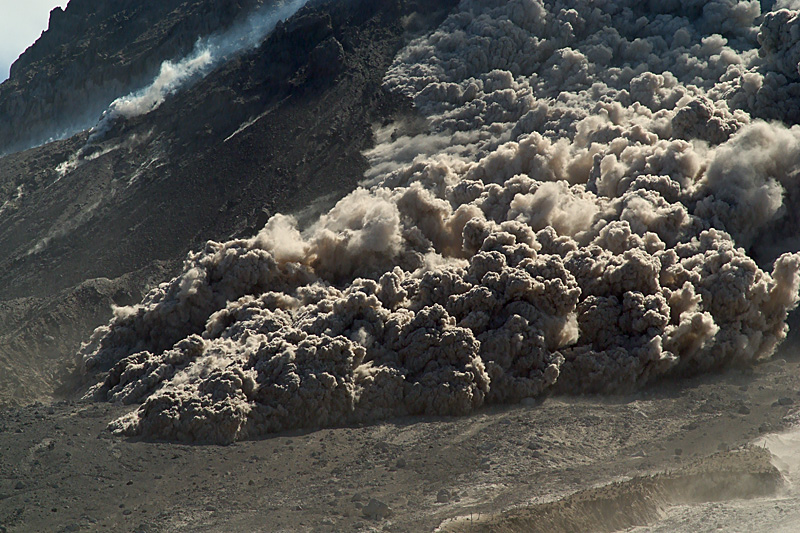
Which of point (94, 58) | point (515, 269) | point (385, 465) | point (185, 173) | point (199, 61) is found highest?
point (94, 58)

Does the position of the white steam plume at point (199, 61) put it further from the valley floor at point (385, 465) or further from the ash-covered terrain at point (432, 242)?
the valley floor at point (385, 465)

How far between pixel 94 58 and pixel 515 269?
3192 centimetres

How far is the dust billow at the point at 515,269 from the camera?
60.0ft

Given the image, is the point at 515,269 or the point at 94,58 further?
the point at 94,58

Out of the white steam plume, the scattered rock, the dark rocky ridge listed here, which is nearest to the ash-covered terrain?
the scattered rock

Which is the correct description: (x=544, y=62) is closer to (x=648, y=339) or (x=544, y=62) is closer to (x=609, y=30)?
(x=609, y=30)

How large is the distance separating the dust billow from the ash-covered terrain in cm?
7

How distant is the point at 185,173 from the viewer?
33750 mm

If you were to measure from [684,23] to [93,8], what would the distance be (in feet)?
98.0

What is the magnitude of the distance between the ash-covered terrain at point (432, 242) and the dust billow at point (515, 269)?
7cm

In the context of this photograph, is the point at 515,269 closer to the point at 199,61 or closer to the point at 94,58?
the point at 199,61

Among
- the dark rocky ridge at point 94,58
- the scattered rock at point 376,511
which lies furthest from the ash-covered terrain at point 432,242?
the dark rocky ridge at point 94,58

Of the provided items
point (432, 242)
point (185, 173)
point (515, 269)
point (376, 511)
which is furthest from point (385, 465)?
point (185, 173)

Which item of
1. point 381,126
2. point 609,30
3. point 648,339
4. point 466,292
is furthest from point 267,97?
point 648,339
